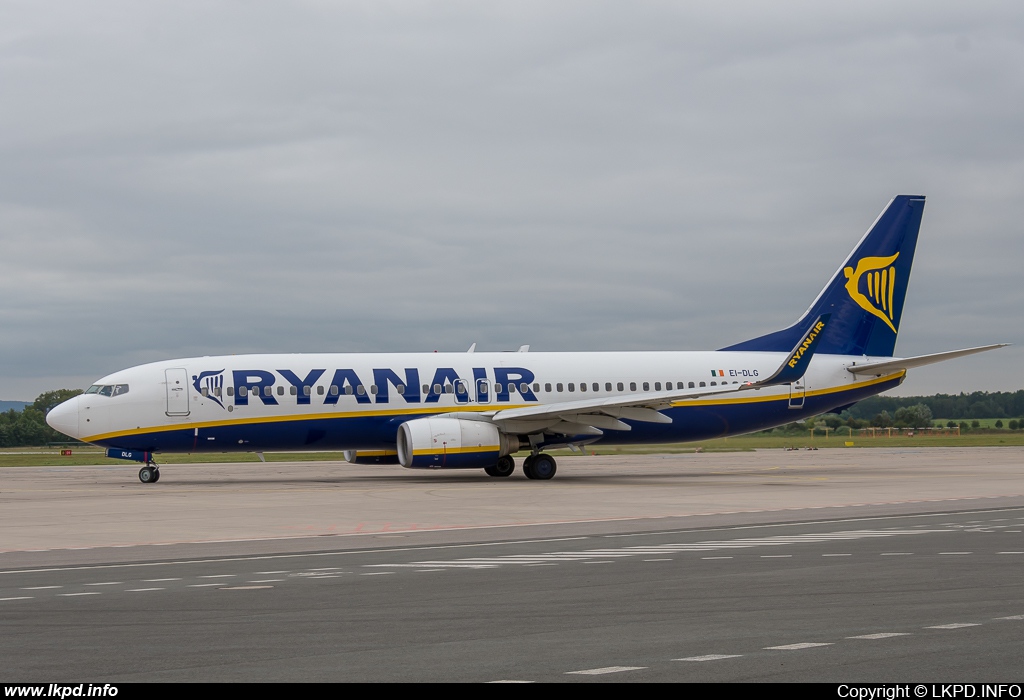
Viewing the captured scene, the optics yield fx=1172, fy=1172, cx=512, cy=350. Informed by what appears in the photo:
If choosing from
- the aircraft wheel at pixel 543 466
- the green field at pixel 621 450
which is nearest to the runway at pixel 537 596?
the aircraft wheel at pixel 543 466

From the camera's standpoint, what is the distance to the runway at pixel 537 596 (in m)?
8.80

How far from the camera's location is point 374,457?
39844mm

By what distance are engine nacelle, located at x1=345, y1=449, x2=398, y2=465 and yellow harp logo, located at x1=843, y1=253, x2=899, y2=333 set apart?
1804cm

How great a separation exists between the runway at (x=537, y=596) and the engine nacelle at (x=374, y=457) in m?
12.8

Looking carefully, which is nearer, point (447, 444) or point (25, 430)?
point (447, 444)

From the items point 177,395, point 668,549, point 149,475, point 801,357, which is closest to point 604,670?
point 668,549

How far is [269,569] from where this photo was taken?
15344 mm

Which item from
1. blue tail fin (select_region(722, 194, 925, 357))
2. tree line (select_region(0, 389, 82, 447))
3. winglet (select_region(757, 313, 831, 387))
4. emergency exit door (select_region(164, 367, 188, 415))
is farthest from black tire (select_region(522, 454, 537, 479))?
tree line (select_region(0, 389, 82, 447))

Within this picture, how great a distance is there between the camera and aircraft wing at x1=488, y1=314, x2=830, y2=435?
3575 centimetres

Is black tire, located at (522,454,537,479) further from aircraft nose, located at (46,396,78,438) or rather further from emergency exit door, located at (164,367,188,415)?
aircraft nose, located at (46,396,78,438)

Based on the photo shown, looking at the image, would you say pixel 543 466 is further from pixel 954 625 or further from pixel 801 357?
pixel 954 625

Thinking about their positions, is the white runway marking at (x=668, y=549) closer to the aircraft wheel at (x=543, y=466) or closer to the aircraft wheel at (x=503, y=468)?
the aircraft wheel at (x=543, y=466)

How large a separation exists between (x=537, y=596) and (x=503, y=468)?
2619 centimetres
